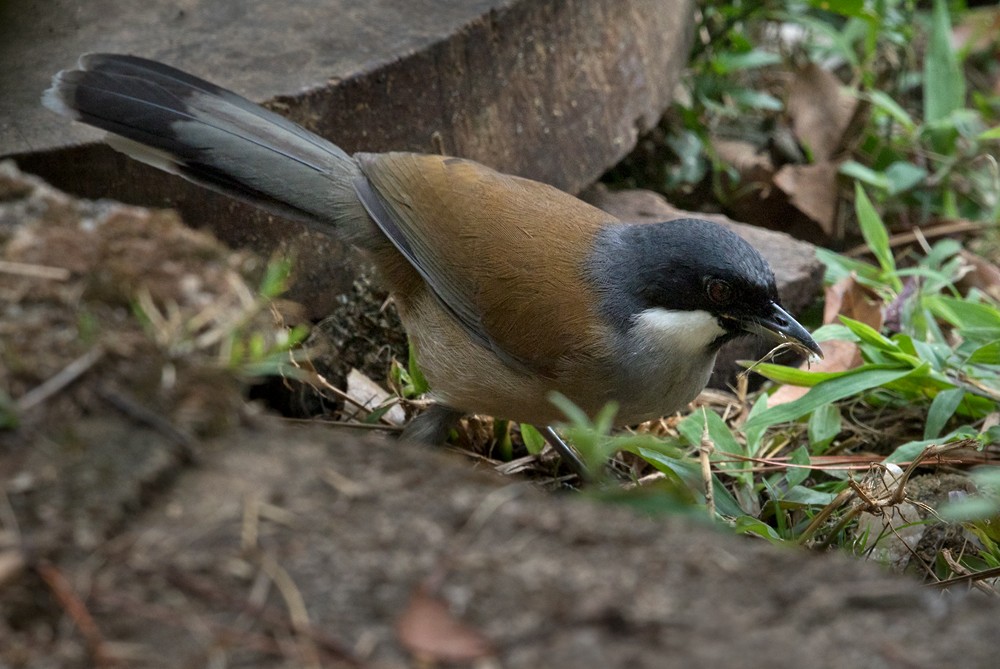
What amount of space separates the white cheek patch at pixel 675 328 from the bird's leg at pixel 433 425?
0.84m

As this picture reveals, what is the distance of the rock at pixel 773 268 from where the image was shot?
17.0 ft

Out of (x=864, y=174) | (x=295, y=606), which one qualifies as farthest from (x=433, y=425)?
(x=864, y=174)

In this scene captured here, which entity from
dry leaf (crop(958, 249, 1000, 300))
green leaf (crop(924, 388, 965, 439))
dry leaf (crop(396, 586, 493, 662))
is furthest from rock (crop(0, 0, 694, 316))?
dry leaf (crop(396, 586, 493, 662))

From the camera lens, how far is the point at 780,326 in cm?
397

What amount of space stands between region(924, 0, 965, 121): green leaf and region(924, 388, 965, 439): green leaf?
2.73 metres

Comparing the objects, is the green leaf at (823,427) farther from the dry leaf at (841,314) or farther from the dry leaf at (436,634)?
the dry leaf at (436,634)

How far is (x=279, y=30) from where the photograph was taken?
4.58 meters

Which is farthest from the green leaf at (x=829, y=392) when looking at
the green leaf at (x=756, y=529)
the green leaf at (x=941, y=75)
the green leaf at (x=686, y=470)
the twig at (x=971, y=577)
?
the green leaf at (x=941, y=75)

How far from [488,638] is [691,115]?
5.03 meters

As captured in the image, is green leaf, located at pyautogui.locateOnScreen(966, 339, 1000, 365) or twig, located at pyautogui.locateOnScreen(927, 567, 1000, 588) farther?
green leaf, located at pyautogui.locateOnScreen(966, 339, 1000, 365)

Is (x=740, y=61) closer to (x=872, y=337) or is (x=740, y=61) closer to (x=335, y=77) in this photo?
(x=872, y=337)

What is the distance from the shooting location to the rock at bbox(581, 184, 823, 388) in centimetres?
517

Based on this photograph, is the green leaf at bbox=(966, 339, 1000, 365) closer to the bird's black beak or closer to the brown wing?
the bird's black beak

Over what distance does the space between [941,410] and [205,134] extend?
290 centimetres
